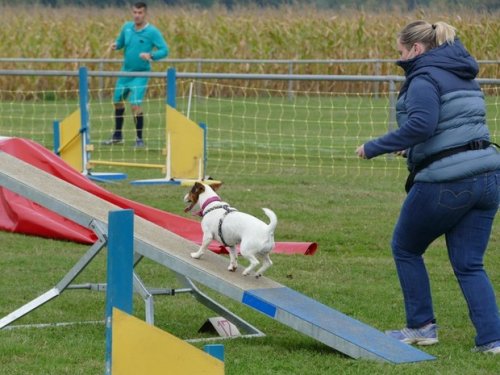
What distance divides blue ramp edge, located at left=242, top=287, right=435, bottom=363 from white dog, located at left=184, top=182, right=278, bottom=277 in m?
0.29

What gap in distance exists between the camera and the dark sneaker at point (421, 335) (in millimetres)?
6812

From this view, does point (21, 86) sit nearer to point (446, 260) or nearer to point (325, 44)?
point (325, 44)

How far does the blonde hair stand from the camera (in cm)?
648

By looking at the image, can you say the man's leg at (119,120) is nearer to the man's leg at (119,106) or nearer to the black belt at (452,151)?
the man's leg at (119,106)

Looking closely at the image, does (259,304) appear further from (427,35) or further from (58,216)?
(58,216)

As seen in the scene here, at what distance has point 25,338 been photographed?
268 inches

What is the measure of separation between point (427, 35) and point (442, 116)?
437 millimetres

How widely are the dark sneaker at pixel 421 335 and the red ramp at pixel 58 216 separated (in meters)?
2.92

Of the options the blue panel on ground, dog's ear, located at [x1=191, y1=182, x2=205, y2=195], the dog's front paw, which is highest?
dog's ear, located at [x1=191, y1=182, x2=205, y2=195]

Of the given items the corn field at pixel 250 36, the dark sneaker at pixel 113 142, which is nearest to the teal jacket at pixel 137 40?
the dark sneaker at pixel 113 142

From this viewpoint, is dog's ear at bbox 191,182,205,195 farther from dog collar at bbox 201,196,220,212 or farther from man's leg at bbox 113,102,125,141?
man's leg at bbox 113,102,125,141

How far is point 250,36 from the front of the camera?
33.8 metres

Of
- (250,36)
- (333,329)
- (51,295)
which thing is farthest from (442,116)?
(250,36)

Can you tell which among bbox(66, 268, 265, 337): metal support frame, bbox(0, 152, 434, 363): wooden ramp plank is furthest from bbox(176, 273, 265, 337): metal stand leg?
bbox(0, 152, 434, 363): wooden ramp plank
